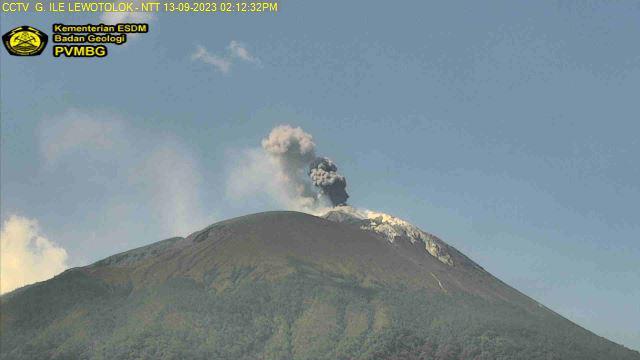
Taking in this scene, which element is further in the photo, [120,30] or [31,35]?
[120,30]

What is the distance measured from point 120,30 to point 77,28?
659 cm

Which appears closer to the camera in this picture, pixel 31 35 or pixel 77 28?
pixel 31 35

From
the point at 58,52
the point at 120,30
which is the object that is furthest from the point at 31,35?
the point at 120,30

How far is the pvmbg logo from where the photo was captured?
4348 inches

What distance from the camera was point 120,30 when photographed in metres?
120

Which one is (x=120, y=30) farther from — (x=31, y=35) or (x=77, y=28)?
(x=31, y=35)

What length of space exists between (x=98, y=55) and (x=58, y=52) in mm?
6269

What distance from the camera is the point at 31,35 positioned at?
4368 inches

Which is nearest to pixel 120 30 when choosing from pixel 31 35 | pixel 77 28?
pixel 77 28

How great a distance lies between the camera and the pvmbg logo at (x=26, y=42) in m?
110

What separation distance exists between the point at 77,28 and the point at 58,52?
6466mm

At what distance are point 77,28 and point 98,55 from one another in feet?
27.8

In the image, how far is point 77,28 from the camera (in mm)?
119312

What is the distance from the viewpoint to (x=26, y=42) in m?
111
